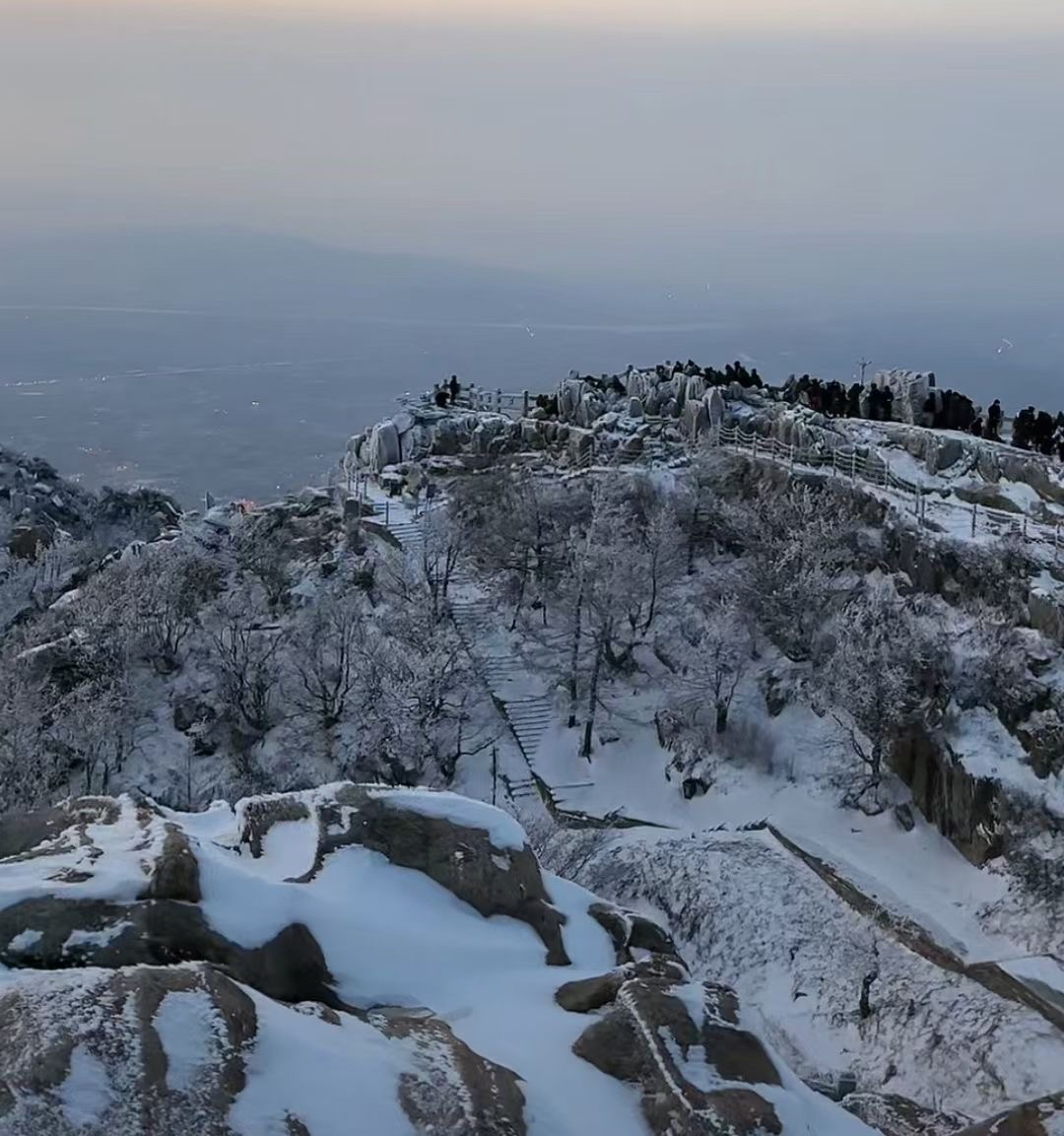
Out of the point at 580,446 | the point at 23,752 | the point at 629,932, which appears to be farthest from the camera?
the point at 580,446

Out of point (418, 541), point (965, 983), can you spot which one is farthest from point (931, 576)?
point (418, 541)

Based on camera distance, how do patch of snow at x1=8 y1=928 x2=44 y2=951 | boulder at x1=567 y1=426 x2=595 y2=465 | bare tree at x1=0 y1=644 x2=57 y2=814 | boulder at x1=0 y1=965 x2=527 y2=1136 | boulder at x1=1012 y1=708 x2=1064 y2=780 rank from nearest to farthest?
1. boulder at x1=0 y1=965 x2=527 y2=1136
2. patch of snow at x1=8 y1=928 x2=44 y2=951
3. boulder at x1=1012 y1=708 x2=1064 y2=780
4. bare tree at x1=0 y1=644 x2=57 y2=814
5. boulder at x1=567 y1=426 x2=595 y2=465

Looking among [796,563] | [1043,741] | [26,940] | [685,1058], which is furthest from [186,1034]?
[796,563]

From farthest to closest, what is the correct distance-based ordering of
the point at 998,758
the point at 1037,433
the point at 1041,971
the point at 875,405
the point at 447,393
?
the point at 447,393 → the point at 875,405 → the point at 1037,433 → the point at 998,758 → the point at 1041,971

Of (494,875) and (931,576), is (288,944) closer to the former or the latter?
(494,875)

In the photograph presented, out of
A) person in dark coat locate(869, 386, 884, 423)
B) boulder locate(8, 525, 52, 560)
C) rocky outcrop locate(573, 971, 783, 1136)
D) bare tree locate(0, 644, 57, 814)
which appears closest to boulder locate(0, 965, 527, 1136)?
rocky outcrop locate(573, 971, 783, 1136)

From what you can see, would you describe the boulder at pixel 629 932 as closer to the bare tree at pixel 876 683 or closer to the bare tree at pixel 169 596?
the bare tree at pixel 876 683

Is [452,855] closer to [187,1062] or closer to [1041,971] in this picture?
[187,1062]

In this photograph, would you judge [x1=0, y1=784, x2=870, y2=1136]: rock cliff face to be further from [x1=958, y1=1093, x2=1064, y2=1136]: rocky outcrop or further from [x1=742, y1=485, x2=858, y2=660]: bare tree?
[x1=742, y1=485, x2=858, y2=660]: bare tree
